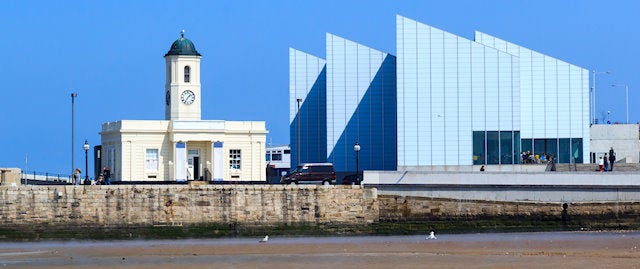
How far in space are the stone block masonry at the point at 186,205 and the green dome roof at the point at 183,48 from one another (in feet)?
58.7

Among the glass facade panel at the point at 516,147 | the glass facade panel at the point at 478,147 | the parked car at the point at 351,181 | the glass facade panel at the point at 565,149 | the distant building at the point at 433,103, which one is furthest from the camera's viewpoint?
the glass facade panel at the point at 565,149

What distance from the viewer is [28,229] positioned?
61625 millimetres

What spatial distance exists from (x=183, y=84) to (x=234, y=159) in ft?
15.2

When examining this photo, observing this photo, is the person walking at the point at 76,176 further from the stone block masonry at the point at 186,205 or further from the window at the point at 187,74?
the window at the point at 187,74

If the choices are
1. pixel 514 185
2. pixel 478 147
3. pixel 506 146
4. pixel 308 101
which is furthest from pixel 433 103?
pixel 514 185

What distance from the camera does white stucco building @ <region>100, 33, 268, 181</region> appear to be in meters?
78.4

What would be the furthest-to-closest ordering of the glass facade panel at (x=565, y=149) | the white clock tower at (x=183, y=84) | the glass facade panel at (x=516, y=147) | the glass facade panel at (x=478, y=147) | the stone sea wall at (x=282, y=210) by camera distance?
the glass facade panel at (x=565, y=149) → the glass facade panel at (x=516, y=147) → the glass facade panel at (x=478, y=147) → the white clock tower at (x=183, y=84) → the stone sea wall at (x=282, y=210)

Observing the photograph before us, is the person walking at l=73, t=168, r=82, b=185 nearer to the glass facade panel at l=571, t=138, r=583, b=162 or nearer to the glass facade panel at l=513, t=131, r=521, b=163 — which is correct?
the glass facade panel at l=513, t=131, r=521, b=163

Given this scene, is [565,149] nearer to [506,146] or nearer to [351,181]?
[506,146]

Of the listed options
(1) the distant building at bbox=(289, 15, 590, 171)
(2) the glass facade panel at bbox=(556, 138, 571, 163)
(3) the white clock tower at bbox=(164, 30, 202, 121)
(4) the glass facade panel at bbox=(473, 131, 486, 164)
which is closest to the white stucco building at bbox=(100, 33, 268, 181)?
(3) the white clock tower at bbox=(164, 30, 202, 121)

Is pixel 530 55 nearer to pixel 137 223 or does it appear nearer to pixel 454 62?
pixel 454 62

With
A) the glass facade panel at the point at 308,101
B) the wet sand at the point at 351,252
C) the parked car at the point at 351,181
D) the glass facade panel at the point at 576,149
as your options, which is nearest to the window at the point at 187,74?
the glass facade panel at the point at 308,101

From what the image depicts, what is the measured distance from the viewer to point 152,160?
259 ft

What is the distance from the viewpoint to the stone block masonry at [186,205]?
2446 inches
